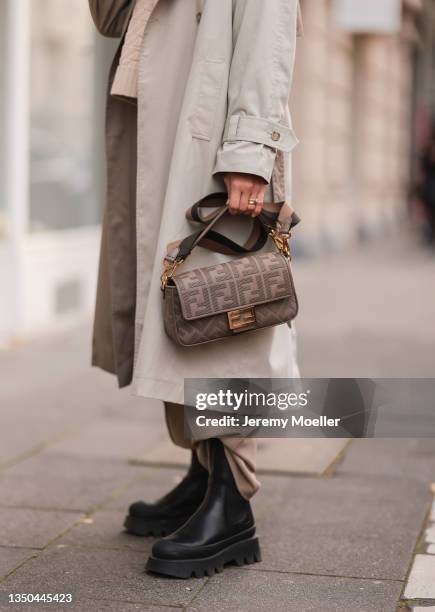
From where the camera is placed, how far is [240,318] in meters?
2.92

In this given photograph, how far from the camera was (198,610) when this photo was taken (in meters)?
2.83

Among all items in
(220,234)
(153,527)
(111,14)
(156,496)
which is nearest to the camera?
(220,234)

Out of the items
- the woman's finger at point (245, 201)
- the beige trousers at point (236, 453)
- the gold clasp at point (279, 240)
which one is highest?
the woman's finger at point (245, 201)

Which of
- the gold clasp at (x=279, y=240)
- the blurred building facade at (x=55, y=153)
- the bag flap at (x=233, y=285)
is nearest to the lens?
the bag flap at (x=233, y=285)

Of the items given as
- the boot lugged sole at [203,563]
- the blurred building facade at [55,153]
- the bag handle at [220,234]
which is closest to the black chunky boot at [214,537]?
the boot lugged sole at [203,563]

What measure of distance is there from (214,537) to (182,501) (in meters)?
0.38

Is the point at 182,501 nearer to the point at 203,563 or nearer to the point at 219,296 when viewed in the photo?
the point at 203,563

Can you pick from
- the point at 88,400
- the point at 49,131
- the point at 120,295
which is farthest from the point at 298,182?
the point at 120,295

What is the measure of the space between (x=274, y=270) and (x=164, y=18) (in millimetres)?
762

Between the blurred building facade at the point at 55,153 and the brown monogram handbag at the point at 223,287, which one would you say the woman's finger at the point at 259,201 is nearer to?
the brown monogram handbag at the point at 223,287

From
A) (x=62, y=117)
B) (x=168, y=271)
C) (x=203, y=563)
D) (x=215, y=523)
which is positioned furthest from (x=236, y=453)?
(x=62, y=117)

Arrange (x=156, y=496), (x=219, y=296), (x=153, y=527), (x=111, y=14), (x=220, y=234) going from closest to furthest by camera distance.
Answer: (x=219, y=296)
(x=220, y=234)
(x=111, y=14)
(x=153, y=527)
(x=156, y=496)

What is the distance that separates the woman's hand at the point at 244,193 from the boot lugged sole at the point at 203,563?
37.2 inches

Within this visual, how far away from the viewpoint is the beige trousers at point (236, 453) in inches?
123
